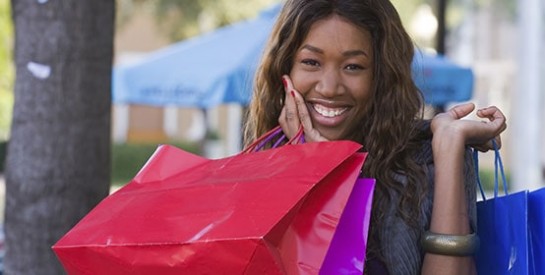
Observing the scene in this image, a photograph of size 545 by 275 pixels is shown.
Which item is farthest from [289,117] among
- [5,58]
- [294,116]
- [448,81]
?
[5,58]

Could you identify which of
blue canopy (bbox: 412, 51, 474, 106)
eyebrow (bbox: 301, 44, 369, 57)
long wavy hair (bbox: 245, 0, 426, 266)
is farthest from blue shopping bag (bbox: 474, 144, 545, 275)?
blue canopy (bbox: 412, 51, 474, 106)

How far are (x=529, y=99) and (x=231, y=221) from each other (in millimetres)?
9821

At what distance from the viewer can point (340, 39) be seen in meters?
2.64

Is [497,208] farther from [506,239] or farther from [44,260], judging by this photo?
[44,260]

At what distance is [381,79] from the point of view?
269 cm

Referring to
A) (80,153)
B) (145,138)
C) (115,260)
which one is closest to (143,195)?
(115,260)

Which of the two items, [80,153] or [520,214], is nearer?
[520,214]

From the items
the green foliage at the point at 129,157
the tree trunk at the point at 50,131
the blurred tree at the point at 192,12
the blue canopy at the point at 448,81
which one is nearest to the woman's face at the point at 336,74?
the tree trunk at the point at 50,131

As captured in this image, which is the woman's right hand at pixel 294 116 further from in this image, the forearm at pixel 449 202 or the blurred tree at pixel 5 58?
the blurred tree at pixel 5 58

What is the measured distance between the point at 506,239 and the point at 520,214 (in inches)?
2.9

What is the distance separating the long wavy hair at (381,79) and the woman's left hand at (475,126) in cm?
10

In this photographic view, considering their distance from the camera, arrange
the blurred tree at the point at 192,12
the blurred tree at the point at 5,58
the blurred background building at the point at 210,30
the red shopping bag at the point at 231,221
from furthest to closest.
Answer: the blurred tree at the point at 192,12 < the blurred background building at the point at 210,30 < the blurred tree at the point at 5,58 < the red shopping bag at the point at 231,221

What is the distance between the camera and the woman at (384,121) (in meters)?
2.45

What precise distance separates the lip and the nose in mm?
28
